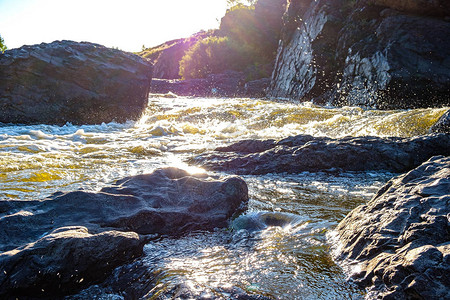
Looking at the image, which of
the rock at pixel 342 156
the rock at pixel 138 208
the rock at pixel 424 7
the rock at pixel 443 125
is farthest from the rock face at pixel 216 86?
the rock at pixel 138 208

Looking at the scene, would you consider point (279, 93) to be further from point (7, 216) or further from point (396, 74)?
point (7, 216)

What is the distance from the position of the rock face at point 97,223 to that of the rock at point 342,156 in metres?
1.73

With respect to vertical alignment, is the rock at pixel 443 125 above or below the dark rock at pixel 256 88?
below

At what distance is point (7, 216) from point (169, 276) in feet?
4.49

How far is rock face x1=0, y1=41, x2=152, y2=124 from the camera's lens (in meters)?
10.9

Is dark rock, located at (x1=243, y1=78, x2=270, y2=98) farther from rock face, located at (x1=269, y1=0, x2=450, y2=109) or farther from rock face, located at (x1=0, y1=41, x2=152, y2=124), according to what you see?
rock face, located at (x1=0, y1=41, x2=152, y2=124)

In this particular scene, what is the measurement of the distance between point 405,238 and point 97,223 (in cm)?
221

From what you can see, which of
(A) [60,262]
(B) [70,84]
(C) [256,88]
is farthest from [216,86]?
(A) [60,262]

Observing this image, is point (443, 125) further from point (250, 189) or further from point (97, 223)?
point (97, 223)

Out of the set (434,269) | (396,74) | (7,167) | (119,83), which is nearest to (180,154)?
(7,167)

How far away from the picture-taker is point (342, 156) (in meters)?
5.13

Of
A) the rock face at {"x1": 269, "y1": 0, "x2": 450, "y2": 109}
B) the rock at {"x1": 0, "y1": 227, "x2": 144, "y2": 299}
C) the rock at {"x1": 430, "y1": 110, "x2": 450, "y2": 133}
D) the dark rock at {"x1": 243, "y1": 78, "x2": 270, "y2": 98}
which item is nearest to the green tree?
the dark rock at {"x1": 243, "y1": 78, "x2": 270, "y2": 98}

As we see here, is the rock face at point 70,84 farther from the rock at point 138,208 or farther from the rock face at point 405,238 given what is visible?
the rock face at point 405,238

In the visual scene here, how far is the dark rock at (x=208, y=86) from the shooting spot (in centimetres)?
2845
